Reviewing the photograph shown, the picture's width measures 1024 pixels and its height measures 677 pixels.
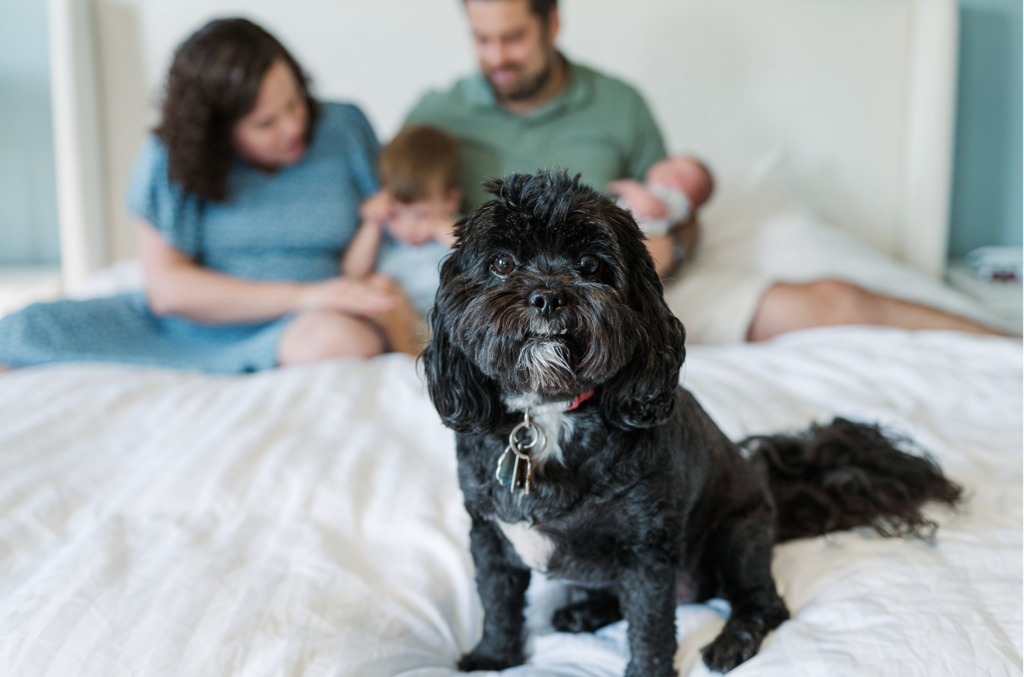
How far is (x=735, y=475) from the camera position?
984 millimetres

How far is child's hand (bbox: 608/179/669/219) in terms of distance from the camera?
7.11 ft

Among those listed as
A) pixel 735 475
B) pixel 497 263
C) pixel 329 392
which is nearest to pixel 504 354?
pixel 497 263

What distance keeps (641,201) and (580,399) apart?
150 cm

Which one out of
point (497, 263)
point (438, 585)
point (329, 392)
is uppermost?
point (497, 263)

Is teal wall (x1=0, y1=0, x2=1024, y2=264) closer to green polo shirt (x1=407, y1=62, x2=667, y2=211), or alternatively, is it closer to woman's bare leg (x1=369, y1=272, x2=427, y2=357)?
green polo shirt (x1=407, y1=62, x2=667, y2=211)

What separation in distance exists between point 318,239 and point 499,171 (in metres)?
0.66

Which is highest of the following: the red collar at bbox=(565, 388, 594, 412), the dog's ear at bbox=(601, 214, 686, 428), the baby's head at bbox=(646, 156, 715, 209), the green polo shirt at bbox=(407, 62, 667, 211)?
the green polo shirt at bbox=(407, 62, 667, 211)

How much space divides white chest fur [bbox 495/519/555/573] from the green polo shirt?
1.66 metres

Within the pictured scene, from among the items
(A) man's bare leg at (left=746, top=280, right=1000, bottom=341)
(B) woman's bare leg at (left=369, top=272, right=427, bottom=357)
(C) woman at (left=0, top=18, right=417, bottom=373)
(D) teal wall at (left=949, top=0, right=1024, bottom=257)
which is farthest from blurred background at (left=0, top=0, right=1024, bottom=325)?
(B) woman's bare leg at (left=369, top=272, right=427, bottom=357)

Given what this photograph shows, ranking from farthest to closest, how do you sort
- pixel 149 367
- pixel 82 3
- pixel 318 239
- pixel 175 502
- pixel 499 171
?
pixel 82 3 → pixel 499 171 → pixel 318 239 → pixel 149 367 → pixel 175 502

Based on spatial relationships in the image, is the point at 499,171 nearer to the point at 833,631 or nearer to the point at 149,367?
the point at 149,367

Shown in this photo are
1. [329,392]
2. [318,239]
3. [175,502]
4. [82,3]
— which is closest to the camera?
[175,502]

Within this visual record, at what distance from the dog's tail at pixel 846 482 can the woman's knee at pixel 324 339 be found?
1094mm

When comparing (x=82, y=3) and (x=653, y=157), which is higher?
(x=82, y=3)
